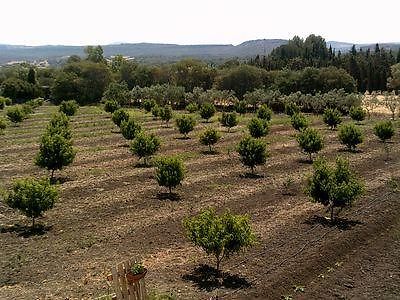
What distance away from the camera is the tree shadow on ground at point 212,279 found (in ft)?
52.1

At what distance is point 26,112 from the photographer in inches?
2501

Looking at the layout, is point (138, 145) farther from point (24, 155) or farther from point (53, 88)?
point (53, 88)

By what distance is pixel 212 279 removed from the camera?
1644 centimetres

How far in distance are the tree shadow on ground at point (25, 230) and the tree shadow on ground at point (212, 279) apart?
332 inches

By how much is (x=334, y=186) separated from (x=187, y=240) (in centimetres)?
733

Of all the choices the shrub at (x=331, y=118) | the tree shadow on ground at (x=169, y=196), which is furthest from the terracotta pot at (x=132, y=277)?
the shrub at (x=331, y=118)

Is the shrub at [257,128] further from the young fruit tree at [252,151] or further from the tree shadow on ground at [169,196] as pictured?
the tree shadow on ground at [169,196]

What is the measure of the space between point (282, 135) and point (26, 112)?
37.2 meters

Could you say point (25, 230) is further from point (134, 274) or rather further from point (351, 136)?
point (351, 136)

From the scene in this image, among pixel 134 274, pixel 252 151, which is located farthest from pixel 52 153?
pixel 134 274

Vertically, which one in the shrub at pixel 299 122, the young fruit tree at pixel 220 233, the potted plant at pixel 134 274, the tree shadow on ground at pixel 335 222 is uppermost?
the potted plant at pixel 134 274

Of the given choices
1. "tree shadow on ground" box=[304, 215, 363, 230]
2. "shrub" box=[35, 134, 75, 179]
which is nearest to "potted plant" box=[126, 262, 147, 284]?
"tree shadow on ground" box=[304, 215, 363, 230]

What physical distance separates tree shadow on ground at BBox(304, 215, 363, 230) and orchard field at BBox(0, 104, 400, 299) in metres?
0.10

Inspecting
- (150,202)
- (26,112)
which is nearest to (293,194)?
(150,202)
